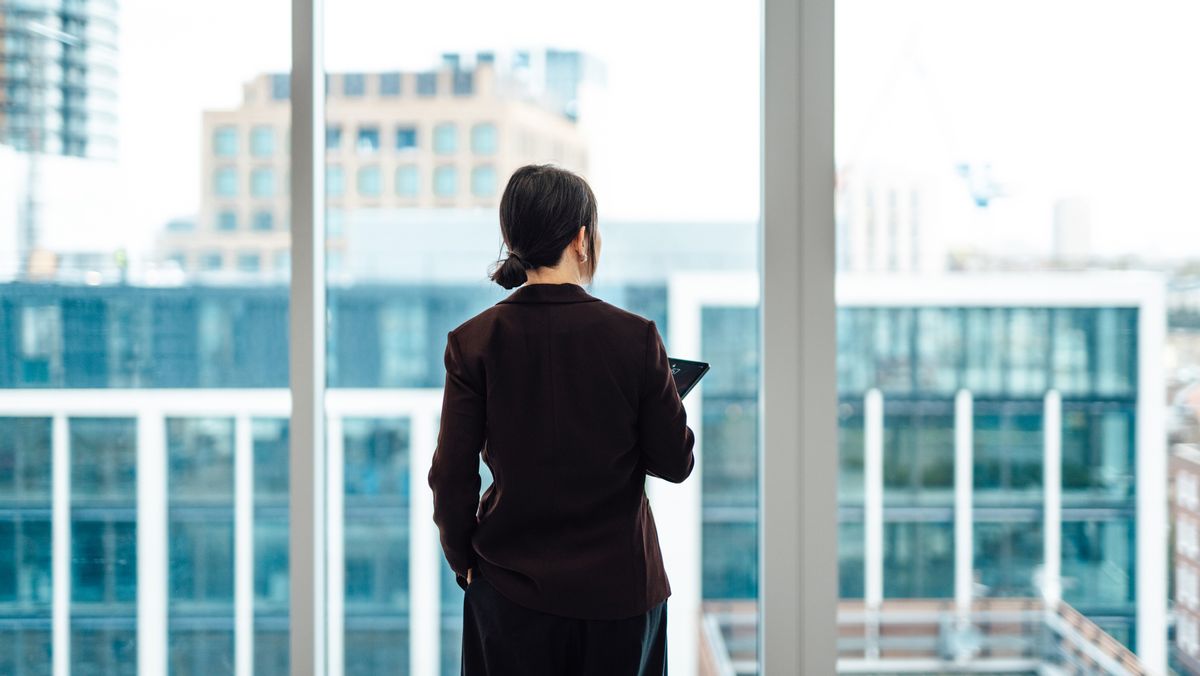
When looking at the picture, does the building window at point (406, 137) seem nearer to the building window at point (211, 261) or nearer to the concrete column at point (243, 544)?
the building window at point (211, 261)

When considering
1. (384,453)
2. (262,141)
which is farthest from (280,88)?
(384,453)

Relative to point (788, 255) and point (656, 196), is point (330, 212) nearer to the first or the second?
point (656, 196)

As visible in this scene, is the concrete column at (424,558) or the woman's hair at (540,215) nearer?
the woman's hair at (540,215)

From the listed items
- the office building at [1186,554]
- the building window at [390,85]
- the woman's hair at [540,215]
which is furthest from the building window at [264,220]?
the office building at [1186,554]

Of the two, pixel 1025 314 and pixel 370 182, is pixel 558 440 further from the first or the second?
pixel 1025 314

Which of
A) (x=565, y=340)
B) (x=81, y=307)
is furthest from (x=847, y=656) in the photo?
(x=81, y=307)

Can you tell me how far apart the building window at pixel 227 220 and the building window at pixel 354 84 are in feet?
1.11

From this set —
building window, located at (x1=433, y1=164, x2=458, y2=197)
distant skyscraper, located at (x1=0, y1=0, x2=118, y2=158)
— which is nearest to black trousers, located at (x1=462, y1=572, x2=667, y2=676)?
building window, located at (x1=433, y1=164, x2=458, y2=197)

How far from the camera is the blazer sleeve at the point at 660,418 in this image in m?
1.22

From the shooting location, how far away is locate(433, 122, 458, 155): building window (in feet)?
5.56

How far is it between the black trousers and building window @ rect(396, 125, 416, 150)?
2.98ft

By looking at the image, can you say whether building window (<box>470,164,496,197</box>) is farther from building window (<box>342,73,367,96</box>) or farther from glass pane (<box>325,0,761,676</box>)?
building window (<box>342,73,367,96</box>)

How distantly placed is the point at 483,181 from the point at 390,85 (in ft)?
0.89

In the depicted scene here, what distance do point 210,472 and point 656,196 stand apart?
1076 millimetres
